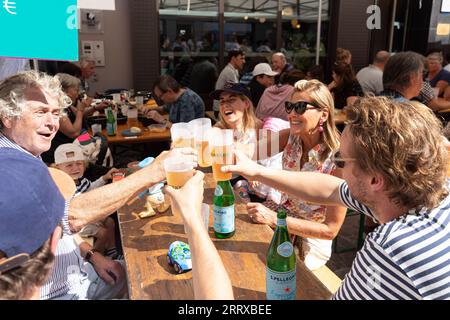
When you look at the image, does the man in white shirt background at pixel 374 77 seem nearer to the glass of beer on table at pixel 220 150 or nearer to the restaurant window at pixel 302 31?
the restaurant window at pixel 302 31

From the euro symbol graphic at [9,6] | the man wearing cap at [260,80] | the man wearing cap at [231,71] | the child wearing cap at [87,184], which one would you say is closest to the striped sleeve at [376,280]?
the child wearing cap at [87,184]

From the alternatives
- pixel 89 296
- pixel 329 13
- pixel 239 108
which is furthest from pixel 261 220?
pixel 329 13

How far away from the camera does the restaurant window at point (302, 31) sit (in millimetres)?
9023

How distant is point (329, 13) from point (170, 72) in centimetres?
426

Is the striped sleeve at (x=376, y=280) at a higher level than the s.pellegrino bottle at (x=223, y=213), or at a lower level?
higher

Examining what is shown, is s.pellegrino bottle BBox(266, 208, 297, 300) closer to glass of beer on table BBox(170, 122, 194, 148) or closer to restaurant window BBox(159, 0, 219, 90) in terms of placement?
glass of beer on table BBox(170, 122, 194, 148)

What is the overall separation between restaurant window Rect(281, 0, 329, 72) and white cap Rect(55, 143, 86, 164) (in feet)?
23.0

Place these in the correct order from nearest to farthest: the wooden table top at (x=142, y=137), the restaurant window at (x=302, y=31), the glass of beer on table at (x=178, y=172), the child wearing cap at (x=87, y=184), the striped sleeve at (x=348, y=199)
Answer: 1. the glass of beer on table at (x=178, y=172)
2. the striped sleeve at (x=348, y=199)
3. the child wearing cap at (x=87, y=184)
4. the wooden table top at (x=142, y=137)
5. the restaurant window at (x=302, y=31)

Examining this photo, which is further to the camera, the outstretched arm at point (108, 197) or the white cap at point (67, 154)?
the white cap at point (67, 154)

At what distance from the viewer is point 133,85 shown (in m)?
8.27

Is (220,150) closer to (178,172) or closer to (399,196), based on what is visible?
(178,172)

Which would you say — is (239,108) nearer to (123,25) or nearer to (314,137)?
(314,137)

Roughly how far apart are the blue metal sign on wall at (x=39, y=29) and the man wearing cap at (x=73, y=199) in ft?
0.86

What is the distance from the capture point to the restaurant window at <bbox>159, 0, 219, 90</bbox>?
8.20m
